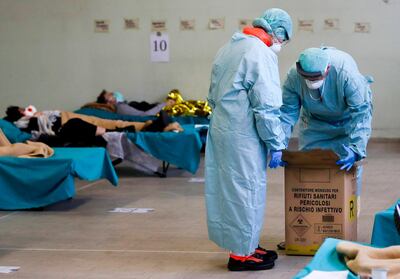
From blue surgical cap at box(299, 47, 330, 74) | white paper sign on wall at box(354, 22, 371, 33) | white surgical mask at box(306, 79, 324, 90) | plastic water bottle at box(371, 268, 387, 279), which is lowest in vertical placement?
plastic water bottle at box(371, 268, 387, 279)

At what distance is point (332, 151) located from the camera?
447cm

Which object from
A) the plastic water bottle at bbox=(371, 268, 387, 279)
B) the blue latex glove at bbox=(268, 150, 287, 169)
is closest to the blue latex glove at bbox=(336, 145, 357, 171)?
the blue latex glove at bbox=(268, 150, 287, 169)

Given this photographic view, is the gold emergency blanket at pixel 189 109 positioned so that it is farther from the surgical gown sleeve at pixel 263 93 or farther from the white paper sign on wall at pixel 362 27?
the surgical gown sleeve at pixel 263 93

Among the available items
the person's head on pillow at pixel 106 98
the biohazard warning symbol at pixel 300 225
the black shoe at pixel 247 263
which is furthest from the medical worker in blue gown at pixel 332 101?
the person's head on pillow at pixel 106 98

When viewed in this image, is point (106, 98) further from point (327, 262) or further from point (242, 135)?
point (327, 262)

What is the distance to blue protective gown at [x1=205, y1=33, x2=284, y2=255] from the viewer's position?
4.25m

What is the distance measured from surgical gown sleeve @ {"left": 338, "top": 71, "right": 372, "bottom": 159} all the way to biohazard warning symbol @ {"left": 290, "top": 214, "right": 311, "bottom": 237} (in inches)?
18.9

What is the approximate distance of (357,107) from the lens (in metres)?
4.52

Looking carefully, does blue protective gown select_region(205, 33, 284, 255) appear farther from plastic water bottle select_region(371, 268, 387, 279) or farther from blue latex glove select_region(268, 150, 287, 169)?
plastic water bottle select_region(371, 268, 387, 279)

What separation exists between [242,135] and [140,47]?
7274 millimetres

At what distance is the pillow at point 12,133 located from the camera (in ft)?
25.5

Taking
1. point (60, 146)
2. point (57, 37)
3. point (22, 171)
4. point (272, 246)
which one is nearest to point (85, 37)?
point (57, 37)

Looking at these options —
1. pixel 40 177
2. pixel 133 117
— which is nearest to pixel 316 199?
pixel 40 177

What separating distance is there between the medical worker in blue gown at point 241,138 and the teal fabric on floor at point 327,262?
4.63 ft
